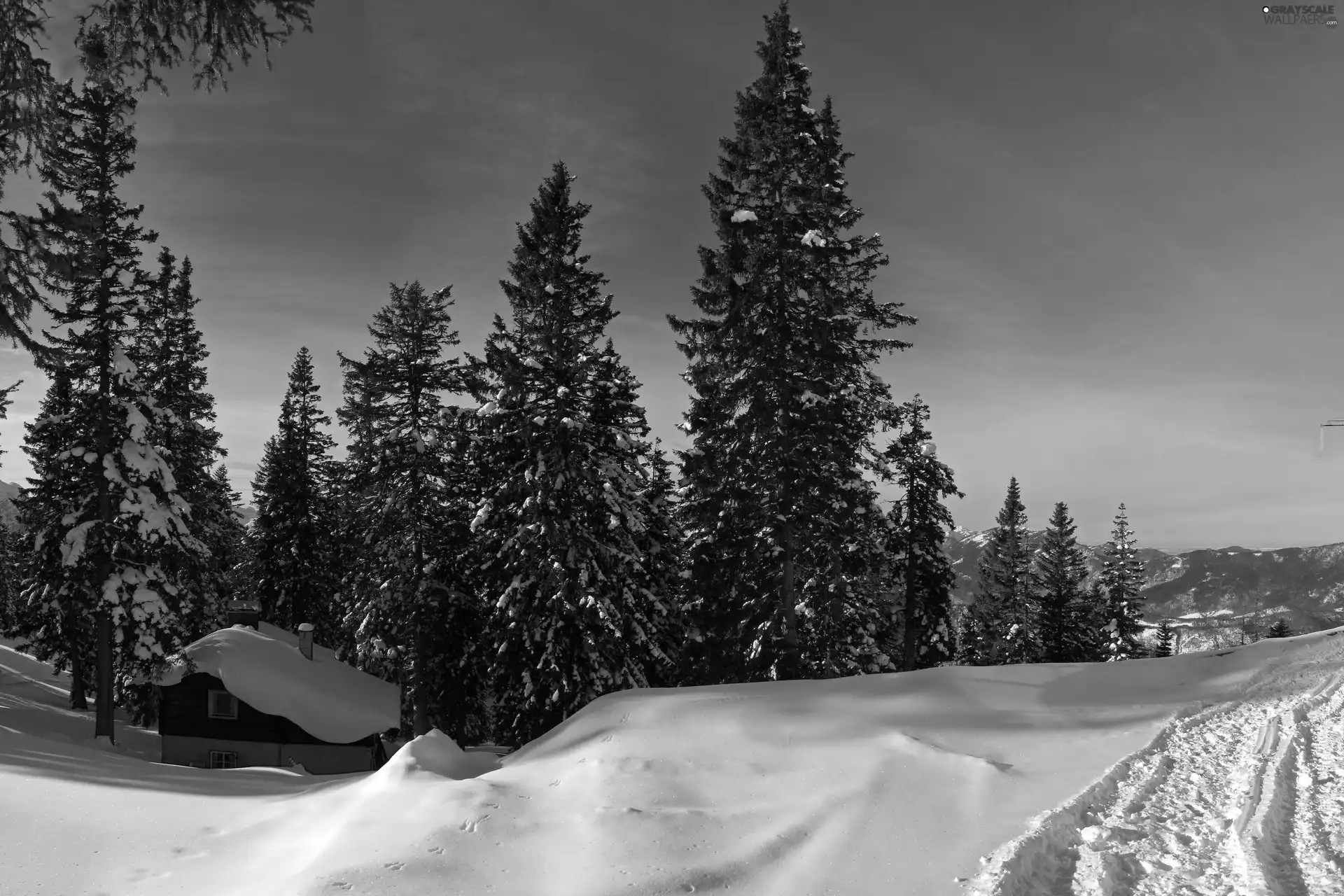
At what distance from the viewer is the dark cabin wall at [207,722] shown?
27203mm

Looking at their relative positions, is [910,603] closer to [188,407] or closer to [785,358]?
[785,358]

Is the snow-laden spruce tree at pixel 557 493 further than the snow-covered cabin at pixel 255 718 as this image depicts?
No

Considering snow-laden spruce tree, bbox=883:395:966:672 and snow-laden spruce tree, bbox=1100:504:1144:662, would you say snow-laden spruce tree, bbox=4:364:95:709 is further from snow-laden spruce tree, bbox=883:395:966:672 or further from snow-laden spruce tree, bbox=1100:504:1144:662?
snow-laden spruce tree, bbox=1100:504:1144:662

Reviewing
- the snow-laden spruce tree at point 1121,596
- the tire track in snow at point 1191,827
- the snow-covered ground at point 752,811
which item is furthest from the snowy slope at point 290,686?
the snow-laden spruce tree at point 1121,596

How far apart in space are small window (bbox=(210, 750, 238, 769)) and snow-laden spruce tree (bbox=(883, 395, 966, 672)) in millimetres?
26667

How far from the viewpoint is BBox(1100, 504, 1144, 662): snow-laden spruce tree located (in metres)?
42.8

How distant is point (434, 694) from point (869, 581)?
14.8m

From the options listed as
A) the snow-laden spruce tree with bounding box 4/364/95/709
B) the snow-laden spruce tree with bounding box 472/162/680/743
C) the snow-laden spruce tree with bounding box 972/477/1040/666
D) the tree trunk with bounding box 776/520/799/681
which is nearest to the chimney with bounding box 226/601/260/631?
the snow-laden spruce tree with bounding box 4/364/95/709

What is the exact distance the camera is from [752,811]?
7.46 meters

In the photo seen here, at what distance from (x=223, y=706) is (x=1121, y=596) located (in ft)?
153

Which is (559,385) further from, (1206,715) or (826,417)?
(1206,715)

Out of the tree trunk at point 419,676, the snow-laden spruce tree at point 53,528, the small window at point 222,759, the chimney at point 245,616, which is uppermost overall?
the snow-laden spruce tree at point 53,528

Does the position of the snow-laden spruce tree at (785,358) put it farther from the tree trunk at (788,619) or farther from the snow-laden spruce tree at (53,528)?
the snow-laden spruce tree at (53,528)

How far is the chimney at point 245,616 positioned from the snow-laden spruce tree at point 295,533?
5.45 meters
